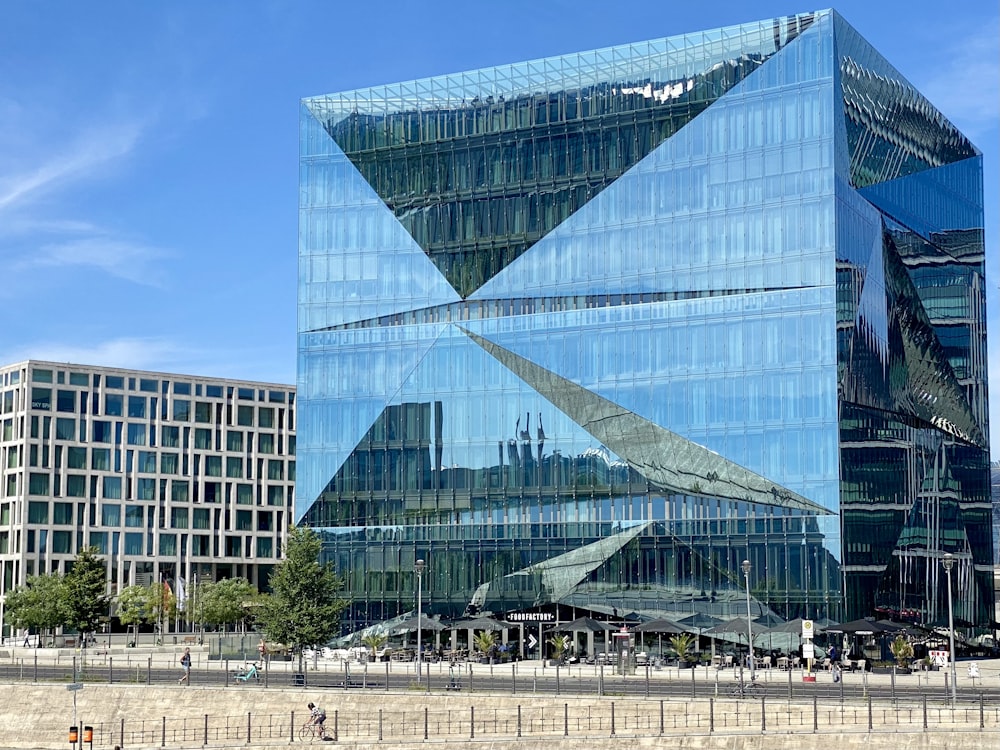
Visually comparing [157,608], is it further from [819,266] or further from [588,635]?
[819,266]

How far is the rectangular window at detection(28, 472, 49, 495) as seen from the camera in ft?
538

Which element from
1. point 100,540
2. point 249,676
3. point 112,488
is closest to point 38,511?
point 100,540

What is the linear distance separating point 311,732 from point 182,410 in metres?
109

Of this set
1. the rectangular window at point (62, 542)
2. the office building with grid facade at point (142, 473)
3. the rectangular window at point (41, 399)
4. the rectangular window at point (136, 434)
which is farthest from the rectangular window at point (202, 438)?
the rectangular window at point (62, 542)

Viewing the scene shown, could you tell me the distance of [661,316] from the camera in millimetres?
106125

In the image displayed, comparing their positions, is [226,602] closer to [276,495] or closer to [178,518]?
[178,518]

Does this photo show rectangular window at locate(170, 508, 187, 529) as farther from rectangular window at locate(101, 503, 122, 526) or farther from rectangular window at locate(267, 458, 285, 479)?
rectangular window at locate(267, 458, 285, 479)

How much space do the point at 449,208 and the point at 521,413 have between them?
15.5 meters

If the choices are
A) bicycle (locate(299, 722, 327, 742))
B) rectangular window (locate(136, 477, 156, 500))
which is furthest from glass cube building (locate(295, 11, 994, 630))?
rectangular window (locate(136, 477, 156, 500))

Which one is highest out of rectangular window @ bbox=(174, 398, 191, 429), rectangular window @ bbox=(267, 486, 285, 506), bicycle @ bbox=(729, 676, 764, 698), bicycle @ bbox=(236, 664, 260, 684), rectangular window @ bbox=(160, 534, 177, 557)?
rectangular window @ bbox=(174, 398, 191, 429)

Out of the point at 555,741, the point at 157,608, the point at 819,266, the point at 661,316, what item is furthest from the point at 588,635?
the point at 157,608

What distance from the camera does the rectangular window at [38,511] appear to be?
164 meters

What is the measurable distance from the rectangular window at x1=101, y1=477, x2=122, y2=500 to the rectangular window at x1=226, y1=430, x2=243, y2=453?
13.2 meters

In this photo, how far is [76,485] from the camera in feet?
550
